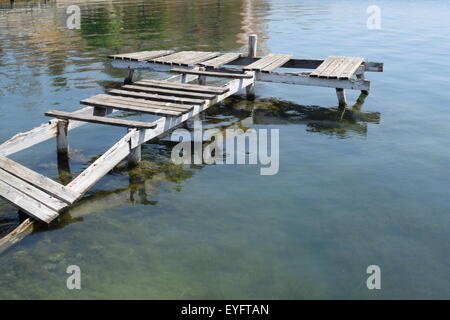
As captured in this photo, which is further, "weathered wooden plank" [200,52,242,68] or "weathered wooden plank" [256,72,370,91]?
"weathered wooden plank" [200,52,242,68]

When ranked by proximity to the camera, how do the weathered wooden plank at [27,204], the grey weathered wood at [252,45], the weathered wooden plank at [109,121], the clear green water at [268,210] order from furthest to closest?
the grey weathered wood at [252,45] → the weathered wooden plank at [109,121] → the weathered wooden plank at [27,204] → the clear green water at [268,210]

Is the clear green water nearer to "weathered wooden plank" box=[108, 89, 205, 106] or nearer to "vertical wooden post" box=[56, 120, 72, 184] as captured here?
"vertical wooden post" box=[56, 120, 72, 184]

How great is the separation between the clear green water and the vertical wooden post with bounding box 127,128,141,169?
0.29 metres

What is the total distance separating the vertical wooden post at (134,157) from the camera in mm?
9148

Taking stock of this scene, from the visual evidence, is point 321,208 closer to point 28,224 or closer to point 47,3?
→ point 28,224

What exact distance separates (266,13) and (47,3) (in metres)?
22.1

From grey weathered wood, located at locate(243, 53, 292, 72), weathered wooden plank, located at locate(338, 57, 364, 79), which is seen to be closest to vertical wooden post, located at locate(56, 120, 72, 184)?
grey weathered wood, located at locate(243, 53, 292, 72)

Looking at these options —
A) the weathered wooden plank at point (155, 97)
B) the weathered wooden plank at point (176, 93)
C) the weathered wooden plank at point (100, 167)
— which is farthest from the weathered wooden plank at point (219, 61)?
the weathered wooden plank at point (100, 167)

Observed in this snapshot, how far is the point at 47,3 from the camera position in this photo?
46812 millimetres

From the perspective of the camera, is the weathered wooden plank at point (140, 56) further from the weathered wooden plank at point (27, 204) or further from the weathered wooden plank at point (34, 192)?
the weathered wooden plank at point (27, 204)

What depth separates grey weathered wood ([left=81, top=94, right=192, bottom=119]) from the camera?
9727 millimetres

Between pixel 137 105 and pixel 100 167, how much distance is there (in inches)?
101

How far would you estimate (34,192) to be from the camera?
23.1 ft
